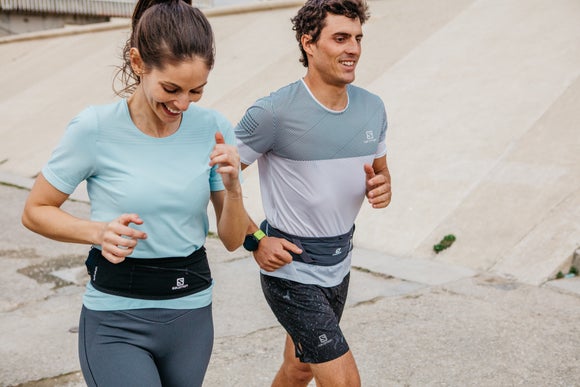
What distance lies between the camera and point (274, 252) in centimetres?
310

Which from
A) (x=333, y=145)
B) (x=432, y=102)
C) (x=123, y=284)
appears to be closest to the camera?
(x=123, y=284)

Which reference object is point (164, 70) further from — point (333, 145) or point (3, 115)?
point (3, 115)

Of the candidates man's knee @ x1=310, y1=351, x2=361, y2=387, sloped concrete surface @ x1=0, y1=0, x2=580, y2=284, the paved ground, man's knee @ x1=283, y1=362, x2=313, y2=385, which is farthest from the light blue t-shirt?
sloped concrete surface @ x1=0, y1=0, x2=580, y2=284

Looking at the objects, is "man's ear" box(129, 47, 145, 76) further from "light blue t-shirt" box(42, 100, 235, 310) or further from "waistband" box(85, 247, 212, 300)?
"waistband" box(85, 247, 212, 300)

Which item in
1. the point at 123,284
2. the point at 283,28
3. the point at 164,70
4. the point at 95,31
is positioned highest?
the point at 164,70

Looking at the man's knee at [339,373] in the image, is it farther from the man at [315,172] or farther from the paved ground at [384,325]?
the paved ground at [384,325]

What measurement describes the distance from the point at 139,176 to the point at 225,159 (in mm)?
268

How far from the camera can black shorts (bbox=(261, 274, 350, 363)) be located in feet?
9.94

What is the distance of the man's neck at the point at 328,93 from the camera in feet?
10.5

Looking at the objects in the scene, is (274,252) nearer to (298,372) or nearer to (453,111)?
(298,372)

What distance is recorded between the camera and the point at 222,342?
16.3 ft

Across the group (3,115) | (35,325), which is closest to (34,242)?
(35,325)

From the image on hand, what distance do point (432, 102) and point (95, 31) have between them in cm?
1126

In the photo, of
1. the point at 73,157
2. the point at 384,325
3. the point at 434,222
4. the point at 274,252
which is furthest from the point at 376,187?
the point at 434,222
